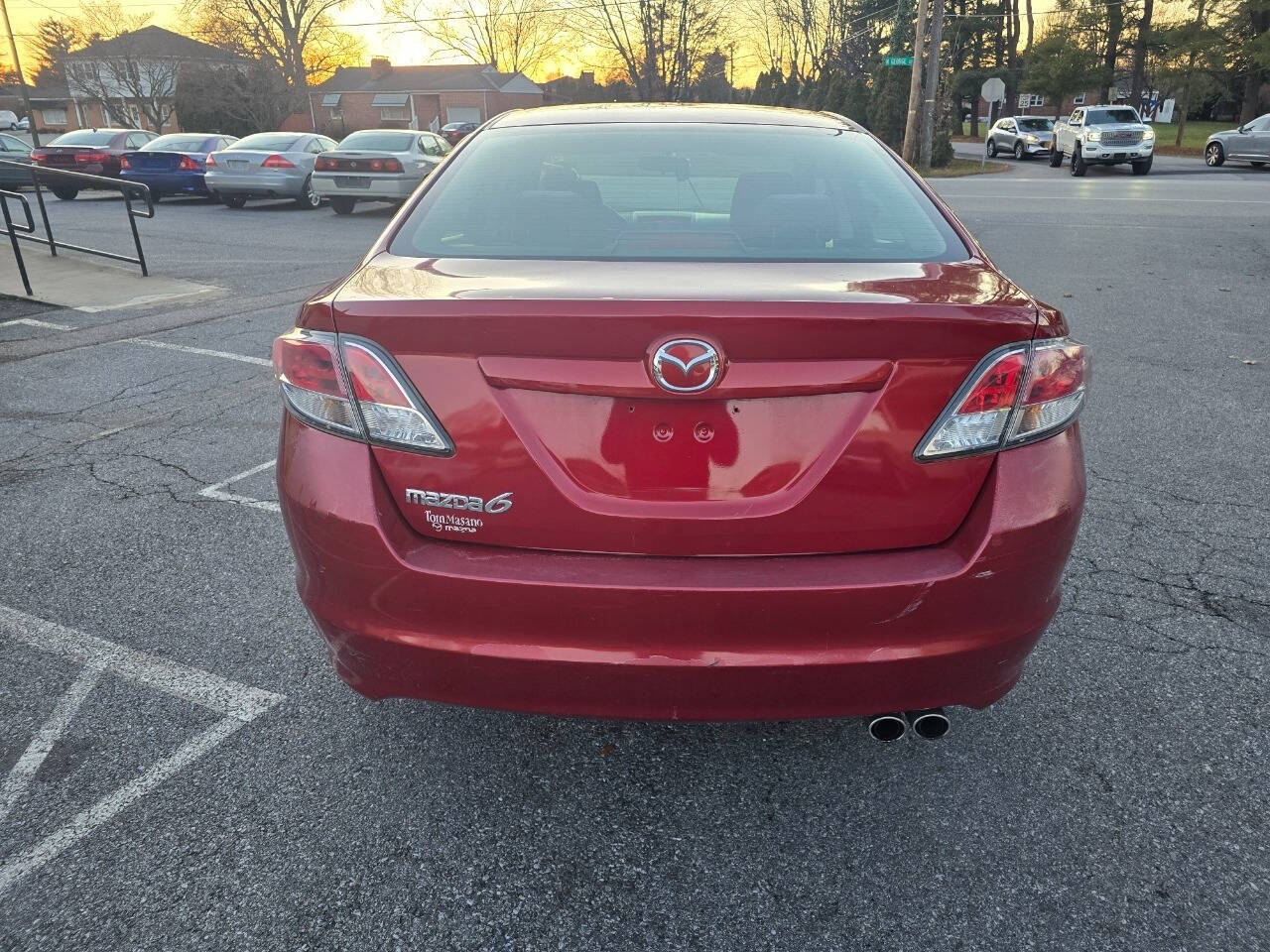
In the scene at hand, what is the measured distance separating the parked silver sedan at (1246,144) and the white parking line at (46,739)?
33620mm

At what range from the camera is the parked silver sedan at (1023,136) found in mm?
37062

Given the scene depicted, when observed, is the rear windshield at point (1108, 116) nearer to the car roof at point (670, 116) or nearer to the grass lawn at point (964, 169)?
Result: the grass lawn at point (964, 169)

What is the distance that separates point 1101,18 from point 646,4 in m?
26.0

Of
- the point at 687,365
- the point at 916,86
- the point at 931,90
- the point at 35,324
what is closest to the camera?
the point at 687,365

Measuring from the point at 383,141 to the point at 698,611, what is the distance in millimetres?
17039

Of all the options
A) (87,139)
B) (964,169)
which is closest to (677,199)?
(87,139)

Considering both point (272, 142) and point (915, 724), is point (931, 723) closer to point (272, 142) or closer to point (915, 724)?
point (915, 724)

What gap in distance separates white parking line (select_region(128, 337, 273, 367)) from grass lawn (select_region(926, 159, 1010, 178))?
2569 centimetres

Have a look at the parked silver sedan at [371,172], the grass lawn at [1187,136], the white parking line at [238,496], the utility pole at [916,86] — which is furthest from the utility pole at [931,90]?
the white parking line at [238,496]

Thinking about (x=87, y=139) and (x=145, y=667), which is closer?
(x=145, y=667)

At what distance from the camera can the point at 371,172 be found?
16.1 metres

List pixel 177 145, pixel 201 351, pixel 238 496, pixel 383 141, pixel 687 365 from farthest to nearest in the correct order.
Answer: pixel 177 145 < pixel 383 141 < pixel 201 351 < pixel 238 496 < pixel 687 365

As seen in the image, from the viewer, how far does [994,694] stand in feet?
A: 6.84

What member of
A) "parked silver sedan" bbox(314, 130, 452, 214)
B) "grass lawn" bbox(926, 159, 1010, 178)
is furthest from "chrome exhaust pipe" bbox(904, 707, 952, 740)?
"grass lawn" bbox(926, 159, 1010, 178)
